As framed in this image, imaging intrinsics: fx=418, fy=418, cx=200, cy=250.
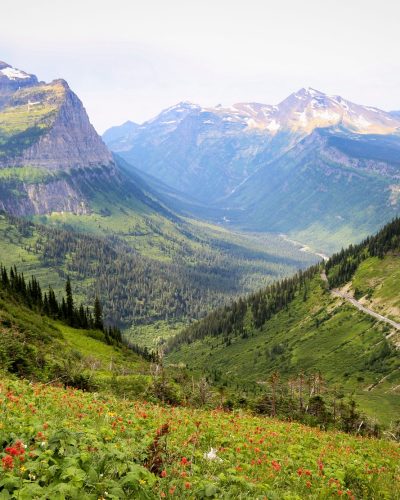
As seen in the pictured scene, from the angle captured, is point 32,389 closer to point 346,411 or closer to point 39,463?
point 39,463

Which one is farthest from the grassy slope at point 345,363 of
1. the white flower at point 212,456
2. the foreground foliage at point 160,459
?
the white flower at point 212,456

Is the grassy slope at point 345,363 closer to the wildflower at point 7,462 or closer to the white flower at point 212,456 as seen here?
the white flower at point 212,456

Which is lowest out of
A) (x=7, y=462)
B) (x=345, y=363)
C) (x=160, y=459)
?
(x=345, y=363)

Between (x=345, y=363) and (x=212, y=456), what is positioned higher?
(x=212, y=456)

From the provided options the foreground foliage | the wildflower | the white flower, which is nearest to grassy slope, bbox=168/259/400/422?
the foreground foliage

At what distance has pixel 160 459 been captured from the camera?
14.1 meters

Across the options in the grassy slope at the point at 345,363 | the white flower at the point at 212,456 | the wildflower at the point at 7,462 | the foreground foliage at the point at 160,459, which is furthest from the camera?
the grassy slope at the point at 345,363

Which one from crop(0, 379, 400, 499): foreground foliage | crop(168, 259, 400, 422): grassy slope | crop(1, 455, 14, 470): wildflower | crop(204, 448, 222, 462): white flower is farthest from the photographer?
crop(168, 259, 400, 422): grassy slope

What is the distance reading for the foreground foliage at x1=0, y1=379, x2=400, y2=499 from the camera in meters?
11.3

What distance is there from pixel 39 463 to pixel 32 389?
16376 mm

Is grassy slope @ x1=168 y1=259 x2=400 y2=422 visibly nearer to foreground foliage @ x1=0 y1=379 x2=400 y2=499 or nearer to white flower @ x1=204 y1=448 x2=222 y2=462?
foreground foliage @ x1=0 y1=379 x2=400 y2=499

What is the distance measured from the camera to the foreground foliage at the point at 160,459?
37.0 ft

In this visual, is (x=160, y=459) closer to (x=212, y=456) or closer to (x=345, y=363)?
(x=212, y=456)

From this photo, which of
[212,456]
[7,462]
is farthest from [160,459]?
[7,462]
